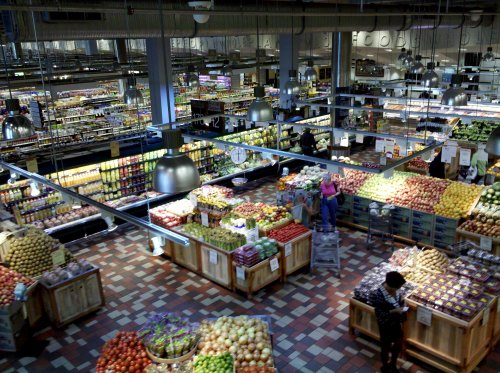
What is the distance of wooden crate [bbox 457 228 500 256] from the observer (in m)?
8.93

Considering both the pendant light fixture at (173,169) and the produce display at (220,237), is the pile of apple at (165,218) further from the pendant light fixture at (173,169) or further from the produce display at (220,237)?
the pendant light fixture at (173,169)

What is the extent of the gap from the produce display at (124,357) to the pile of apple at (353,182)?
23.1ft

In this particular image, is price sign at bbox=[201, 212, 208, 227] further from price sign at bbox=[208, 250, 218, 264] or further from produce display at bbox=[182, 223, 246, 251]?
price sign at bbox=[208, 250, 218, 264]

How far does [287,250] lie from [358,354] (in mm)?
2540

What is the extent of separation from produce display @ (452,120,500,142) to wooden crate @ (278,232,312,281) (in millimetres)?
9674

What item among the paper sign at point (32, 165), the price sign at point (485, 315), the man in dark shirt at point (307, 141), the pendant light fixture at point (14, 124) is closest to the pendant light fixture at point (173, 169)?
the pendant light fixture at point (14, 124)

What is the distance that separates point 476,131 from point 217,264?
12022mm

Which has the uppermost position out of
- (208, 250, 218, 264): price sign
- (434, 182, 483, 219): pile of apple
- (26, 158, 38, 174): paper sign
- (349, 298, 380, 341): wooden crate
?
(26, 158, 38, 174): paper sign

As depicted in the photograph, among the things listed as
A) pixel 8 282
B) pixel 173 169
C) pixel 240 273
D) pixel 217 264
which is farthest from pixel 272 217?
pixel 173 169

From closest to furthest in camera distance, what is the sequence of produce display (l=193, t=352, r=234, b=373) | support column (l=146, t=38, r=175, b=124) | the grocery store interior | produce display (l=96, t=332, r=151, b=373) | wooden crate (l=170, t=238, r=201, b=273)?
produce display (l=193, t=352, r=234, b=373) < produce display (l=96, t=332, r=151, b=373) < the grocery store interior < wooden crate (l=170, t=238, r=201, b=273) < support column (l=146, t=38, r=175, b=124)

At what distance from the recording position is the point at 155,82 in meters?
13.6

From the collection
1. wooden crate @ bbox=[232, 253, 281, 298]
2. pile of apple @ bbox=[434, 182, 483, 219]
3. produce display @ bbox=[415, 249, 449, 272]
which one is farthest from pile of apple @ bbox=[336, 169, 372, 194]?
produce display @ bbox=[415, 249, 449, 272]

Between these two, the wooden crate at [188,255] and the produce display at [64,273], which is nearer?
the produce display at [64,273]

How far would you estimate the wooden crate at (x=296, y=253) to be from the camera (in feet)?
29.5
